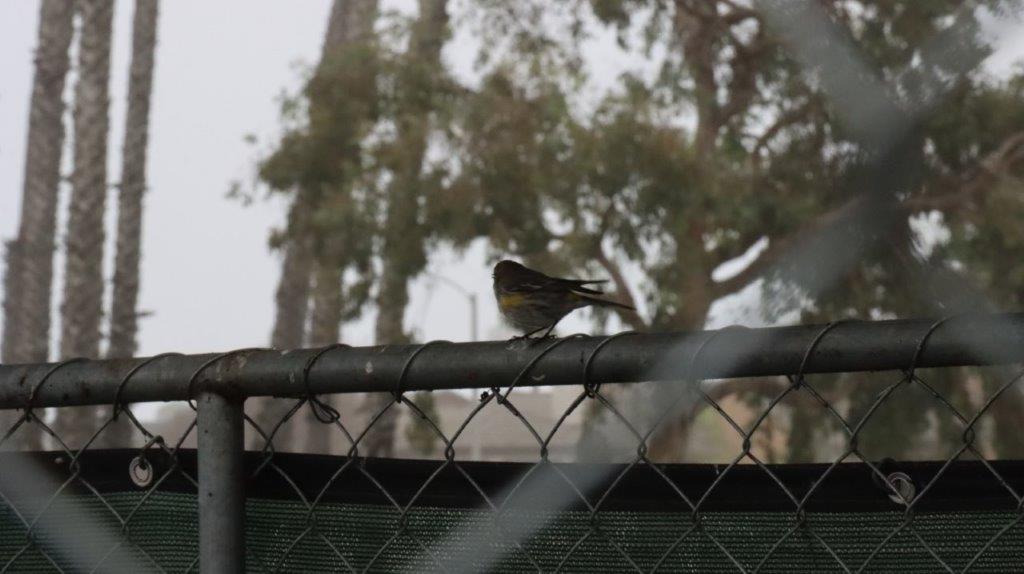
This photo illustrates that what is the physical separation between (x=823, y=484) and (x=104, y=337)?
423 inches

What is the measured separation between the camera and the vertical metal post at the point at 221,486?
46.6 inches

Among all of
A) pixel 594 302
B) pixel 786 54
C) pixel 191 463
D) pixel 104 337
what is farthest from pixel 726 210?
pixel 191 463

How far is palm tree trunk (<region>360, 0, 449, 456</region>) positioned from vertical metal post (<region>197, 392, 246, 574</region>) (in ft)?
28.7

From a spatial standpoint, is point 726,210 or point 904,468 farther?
point 726,210

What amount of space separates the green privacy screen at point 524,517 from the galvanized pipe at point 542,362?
0.21 feet

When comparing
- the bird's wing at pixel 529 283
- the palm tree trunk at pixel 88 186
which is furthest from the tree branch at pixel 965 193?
the bird's wing at pixel 529 283

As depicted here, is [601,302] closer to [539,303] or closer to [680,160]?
[539,303]

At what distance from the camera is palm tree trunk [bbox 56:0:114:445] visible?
10.8 metres

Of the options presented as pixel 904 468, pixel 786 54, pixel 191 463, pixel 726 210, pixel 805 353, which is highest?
pixel 786 54

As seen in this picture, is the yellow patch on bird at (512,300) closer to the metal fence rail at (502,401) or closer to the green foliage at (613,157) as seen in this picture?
the metal fence rail at (502,401)

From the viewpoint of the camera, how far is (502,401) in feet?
3.83

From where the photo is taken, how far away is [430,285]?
1084 cm

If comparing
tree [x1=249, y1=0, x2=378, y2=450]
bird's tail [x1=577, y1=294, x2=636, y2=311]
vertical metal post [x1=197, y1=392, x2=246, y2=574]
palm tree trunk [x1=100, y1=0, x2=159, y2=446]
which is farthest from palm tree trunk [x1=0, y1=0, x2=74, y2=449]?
vertical metal post [x1=197, y1=392, x2=246, y2=574]

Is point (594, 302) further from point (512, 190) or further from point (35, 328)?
point (35, 328)
